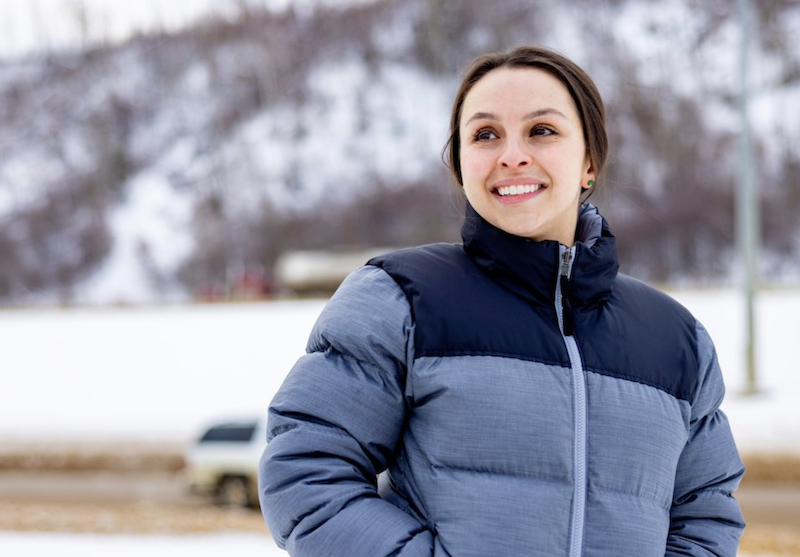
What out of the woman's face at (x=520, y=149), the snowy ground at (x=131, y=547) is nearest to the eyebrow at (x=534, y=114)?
the woman's face at (x=520, y=149)

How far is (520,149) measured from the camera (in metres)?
1.58

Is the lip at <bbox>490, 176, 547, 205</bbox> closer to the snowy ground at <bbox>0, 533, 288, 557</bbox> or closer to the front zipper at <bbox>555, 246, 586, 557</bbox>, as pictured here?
the front zipper at <bbox>555, 246, 586, 557</bbox>

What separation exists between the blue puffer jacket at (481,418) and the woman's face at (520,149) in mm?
57

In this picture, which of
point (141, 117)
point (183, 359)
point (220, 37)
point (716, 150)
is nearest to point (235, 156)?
point (141, 117)

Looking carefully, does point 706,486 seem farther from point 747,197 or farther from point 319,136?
point 319,136

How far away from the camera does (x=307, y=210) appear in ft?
143

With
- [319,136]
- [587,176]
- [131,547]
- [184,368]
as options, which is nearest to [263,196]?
[319,136]

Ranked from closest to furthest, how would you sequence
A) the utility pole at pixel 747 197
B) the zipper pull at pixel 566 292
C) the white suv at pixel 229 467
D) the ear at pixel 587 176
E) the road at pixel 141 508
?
the zipper pull at pixel 566 292 < the ear at pixel 587 176 < the road at pixel 141 508 < the white suv at pixel 229 467 < the utility pole at pixel 747 197

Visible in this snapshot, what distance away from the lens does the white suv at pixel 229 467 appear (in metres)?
9.43

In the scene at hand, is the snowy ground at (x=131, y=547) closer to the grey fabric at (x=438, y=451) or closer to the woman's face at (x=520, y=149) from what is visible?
the grey fabric at (x=438, y=451)

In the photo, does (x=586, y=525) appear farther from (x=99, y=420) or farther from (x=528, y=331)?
(x=99, y=420)

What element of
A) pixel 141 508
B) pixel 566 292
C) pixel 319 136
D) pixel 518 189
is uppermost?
pixel 518 189

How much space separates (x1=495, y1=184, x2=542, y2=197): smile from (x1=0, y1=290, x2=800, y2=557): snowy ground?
973cm

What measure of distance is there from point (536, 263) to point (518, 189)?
5.8 inches
